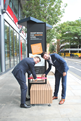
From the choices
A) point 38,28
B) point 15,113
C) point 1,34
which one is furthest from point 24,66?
point 1,34

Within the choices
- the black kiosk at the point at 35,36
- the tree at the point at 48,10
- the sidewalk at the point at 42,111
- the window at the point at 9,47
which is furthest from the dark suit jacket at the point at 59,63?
the tree at the point at 48,10

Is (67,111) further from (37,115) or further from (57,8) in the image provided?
(57,8)

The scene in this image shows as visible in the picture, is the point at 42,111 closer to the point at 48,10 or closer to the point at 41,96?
the point at 41,96

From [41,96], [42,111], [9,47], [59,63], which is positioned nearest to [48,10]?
[9,47]

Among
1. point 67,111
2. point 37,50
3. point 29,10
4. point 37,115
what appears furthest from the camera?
point 29,10

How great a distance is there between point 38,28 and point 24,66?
1.44 meters

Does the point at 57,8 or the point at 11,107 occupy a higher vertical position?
the point at 57,8

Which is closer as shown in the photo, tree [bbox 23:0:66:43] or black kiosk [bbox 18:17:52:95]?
black kiosk [bbox 18:17:52:95]

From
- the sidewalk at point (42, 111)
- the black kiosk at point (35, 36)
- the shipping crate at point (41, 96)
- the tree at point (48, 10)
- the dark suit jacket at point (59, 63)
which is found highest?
the tree at point (48, 10)

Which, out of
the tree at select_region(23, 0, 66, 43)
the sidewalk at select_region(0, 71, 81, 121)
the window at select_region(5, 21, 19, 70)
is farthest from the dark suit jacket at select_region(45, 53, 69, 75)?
the tree at select_region(23, 0, 66, 43)

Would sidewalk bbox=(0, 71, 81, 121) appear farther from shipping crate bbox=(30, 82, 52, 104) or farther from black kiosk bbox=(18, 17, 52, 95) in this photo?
black kiosk bbox=(18, 17, 52, 95)

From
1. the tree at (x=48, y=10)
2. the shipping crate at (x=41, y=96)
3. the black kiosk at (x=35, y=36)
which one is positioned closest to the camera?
the shipping crate at (x=41, y=96)

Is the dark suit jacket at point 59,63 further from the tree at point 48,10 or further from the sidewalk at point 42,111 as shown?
the tree at point 48,10

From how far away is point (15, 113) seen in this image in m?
3.02
